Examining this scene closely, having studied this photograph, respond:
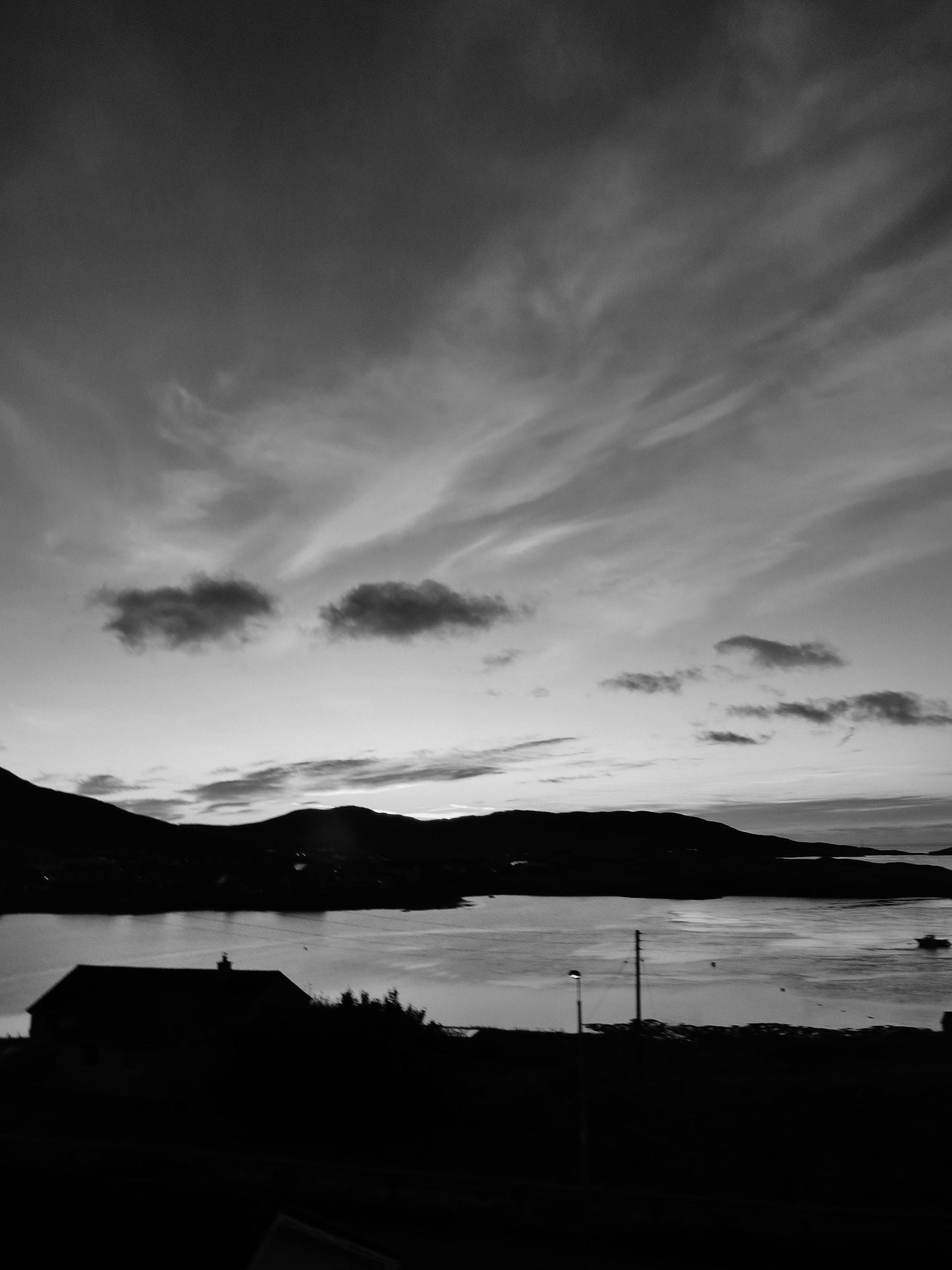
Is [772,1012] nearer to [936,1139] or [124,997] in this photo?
[936,1139]

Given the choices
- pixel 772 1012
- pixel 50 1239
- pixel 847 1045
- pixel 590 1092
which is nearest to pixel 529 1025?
pixel 772 1012

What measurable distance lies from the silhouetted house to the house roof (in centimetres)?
4

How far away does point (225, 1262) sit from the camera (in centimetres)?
1370

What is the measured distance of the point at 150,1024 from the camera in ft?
141

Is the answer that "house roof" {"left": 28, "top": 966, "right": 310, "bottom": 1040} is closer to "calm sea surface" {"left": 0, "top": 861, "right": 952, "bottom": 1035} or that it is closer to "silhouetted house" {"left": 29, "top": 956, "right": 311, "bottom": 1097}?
"silhouetted house" {"left": 29, "top": 956, "right": 311, "bottom": 1097}

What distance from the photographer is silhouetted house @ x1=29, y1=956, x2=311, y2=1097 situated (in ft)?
137

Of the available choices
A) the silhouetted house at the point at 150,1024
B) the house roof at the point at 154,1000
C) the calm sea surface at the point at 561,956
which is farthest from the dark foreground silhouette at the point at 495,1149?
the calm sea surface at the point at 561,956

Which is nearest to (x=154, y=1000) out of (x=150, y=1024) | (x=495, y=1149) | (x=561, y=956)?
(x=150, y=1024)

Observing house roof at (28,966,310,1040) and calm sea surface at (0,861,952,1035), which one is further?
calm sea surface at (0,861,952,1035)

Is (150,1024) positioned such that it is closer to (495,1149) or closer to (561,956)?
(495,1149)

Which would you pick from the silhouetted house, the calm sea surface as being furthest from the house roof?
the calm sea surface

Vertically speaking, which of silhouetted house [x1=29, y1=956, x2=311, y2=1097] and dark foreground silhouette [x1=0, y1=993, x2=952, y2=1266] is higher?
silhouetted house [x1=29, y1=956, x2=311, y2=1097]

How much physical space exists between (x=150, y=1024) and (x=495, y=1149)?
60.8 feet

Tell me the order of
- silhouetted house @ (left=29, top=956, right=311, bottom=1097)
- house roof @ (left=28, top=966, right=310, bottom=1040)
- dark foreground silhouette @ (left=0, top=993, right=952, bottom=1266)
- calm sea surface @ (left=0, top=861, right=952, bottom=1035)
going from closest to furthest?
1. dark foreground silhouette @ (left=0, top=993, right=952, bottom=1266)
2. silhouetted house @ (left=29, top=956, right=311, bottom=1097)
3. house roof @ (left=28, top=966, right=310, bottom=1040)
4. calm sea surface @ (left=0, top=861, right=952, bottom=1035)
